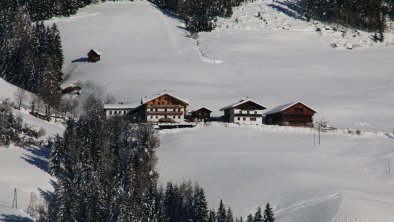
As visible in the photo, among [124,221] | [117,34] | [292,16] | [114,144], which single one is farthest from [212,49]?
[124,221]

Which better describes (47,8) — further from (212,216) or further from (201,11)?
(212,216)

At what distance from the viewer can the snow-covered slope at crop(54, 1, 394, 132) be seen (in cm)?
10719

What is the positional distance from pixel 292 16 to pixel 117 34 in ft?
135

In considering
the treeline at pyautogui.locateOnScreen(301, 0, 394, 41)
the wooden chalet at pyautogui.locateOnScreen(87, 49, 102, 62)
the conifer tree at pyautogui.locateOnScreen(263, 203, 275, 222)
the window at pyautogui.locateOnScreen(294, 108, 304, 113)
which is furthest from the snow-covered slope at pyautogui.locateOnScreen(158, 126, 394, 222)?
the treeline at pyautogui.locateOnScreen(301, 0, 394, 41)

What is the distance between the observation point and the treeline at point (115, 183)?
64250mm

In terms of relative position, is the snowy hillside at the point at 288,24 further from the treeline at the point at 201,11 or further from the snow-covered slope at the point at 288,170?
the snow-covered slope at the point at 288,170

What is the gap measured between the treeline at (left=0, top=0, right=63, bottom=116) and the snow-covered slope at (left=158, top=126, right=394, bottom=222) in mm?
26193

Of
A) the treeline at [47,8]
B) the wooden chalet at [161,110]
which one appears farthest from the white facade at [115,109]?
the treeline at [47,8]

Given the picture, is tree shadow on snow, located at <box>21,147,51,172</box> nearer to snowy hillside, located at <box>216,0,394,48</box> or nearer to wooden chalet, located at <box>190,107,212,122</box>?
wooden chalet, located at <box>190,107,212,122</box>

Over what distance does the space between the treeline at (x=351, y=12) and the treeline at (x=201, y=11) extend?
61.6ft

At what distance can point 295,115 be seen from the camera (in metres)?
95.8

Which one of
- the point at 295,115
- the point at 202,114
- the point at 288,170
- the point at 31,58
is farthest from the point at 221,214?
the point at 31,58

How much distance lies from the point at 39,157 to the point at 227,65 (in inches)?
1996

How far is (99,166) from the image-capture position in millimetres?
74812
